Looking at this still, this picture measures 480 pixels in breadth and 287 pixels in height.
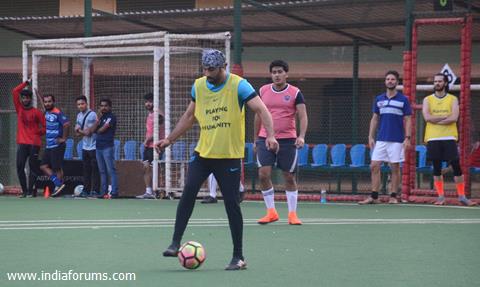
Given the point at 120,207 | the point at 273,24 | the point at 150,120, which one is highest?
the point at 273,24

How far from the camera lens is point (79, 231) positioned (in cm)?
1279

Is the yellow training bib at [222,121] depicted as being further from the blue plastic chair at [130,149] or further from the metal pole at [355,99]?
the blue plastic chair at [130,149]

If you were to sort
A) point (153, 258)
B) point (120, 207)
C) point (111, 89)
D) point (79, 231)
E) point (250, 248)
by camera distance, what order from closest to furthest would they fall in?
Answer: point (153, 258) < point (250, 248) < point (79, 231) < point (120, 207) < point (111, 89)

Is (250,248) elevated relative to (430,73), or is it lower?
lower

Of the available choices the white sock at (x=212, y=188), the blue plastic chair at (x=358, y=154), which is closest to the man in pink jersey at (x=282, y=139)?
the white sock at (x=212, y=188)

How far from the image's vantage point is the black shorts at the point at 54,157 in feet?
69.8

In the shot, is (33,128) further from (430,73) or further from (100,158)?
(430,73)

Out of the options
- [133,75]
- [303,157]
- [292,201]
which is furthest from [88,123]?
[292,201]

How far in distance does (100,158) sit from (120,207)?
3.41 m

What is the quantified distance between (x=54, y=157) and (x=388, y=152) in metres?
6.73

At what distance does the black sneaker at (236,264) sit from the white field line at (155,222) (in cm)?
434

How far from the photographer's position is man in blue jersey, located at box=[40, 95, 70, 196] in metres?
21.2

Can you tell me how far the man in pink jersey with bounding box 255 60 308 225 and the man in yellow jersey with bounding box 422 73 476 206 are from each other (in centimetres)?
434

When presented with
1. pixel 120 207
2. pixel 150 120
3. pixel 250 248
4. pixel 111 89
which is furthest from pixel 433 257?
pixel 111 89
